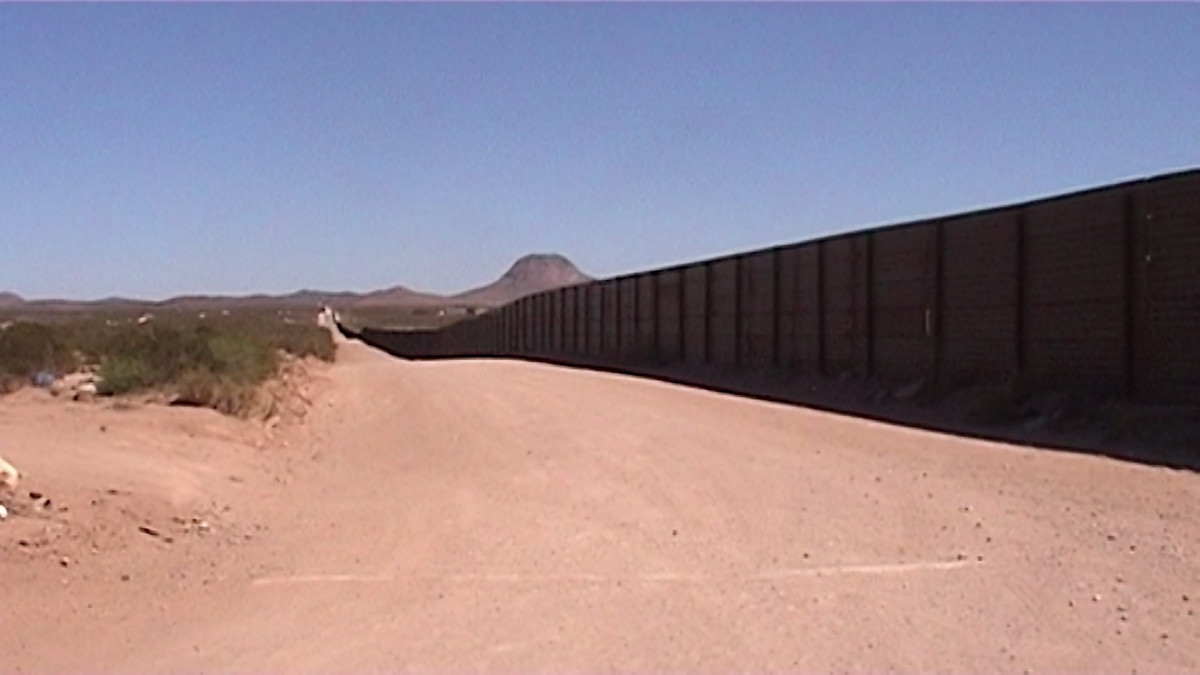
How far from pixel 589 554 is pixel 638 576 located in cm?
111

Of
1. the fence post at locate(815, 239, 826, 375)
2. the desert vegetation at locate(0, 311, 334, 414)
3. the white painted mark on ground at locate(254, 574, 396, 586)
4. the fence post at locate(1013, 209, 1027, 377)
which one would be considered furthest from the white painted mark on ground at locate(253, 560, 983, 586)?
the fence post at locate(815, 239, 826, 375)

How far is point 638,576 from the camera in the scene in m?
11.5

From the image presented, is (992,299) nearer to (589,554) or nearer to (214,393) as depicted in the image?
(214,393)

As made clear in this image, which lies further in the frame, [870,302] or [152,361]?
[870,302]

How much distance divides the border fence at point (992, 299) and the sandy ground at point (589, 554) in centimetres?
293

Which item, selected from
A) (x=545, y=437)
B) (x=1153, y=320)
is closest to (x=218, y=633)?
(x=545, y=437)

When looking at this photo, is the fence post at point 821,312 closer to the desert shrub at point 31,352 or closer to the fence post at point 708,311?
the fence post at point 708,311

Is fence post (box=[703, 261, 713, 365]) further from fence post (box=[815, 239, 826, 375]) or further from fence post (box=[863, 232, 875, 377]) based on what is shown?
fence post (box=[863, 232, 875, 377])

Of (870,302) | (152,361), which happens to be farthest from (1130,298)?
(152,361)

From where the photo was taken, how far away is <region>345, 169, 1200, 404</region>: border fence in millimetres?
20297

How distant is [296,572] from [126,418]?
10279 mm

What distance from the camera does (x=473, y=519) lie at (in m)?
14.6

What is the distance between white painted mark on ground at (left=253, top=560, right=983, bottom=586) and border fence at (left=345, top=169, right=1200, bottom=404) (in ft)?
31.0

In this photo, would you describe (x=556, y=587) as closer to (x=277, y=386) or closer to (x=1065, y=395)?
(x=1065, y=395)
